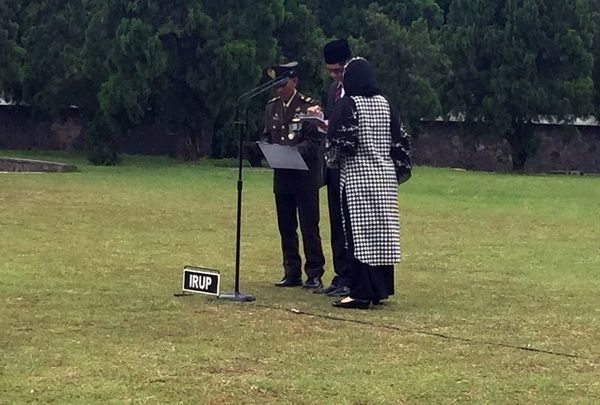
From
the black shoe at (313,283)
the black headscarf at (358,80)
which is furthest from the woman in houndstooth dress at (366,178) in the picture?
the black shoe at (313,283)

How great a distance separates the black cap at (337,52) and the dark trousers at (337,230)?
2.78 feet

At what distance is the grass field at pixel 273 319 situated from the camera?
626 cm

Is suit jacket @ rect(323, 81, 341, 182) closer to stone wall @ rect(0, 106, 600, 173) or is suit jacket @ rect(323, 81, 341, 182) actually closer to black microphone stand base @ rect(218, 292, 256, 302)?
black microphone stand base @ rect(218, 292, 256, 302)

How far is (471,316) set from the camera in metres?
8.71

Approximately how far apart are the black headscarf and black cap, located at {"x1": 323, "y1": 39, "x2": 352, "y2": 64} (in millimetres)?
269

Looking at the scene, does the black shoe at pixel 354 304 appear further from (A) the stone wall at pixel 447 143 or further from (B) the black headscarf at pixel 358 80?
(A) the stone wall at pixel 447 143

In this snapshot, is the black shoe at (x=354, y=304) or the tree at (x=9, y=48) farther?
the tree at (x=9, y=48)

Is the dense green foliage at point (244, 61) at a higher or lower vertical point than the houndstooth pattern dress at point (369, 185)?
higher

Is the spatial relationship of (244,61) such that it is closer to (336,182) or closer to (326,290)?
(326,290)

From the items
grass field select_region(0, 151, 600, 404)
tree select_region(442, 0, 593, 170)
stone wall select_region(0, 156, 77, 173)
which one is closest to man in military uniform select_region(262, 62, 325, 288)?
grass field select_region(0, 151, 600, 404)

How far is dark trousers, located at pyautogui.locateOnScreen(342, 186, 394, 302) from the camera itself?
8891 millimetres

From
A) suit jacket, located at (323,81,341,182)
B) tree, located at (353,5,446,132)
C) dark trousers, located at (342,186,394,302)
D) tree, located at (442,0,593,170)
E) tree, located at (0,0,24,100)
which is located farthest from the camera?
tree, located at (442,0,593,170)

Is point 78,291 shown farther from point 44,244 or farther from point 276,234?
point 276,234

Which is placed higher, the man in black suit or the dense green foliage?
the dense green foliage
